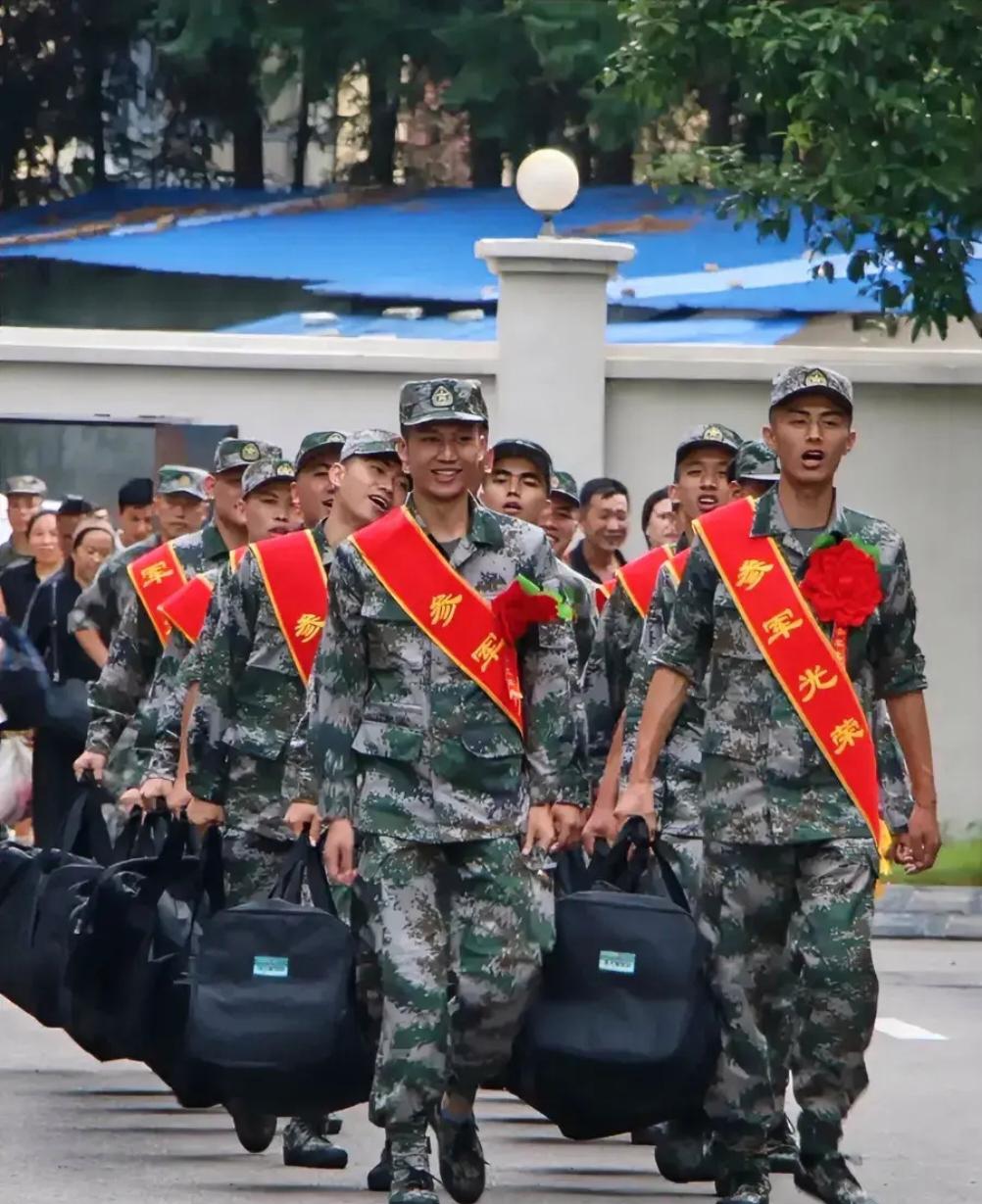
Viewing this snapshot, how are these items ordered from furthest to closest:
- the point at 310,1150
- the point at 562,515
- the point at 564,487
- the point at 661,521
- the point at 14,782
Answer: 1. the point at 14,782
2. the point at 661,521
3. the point at 564,487
4. the point at 562,515
5. the point at 310,1150

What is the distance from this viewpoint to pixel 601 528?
13.0 metres

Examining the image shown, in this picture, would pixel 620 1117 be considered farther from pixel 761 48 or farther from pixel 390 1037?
pixel 761 48

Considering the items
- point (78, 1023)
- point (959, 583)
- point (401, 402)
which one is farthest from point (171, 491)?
point (959, 583)

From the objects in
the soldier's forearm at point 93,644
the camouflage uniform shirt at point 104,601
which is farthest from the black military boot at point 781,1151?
the soldier's forearm at point 93,644

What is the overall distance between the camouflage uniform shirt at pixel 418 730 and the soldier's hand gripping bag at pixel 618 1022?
341 mm

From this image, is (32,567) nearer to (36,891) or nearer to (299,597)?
(36,891)

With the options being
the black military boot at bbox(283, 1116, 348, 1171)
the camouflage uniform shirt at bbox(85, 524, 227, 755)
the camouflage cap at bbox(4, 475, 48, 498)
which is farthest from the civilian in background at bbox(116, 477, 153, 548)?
the black military boot at bbox(283, 1116, 348, 1171)

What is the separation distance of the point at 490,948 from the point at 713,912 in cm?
55

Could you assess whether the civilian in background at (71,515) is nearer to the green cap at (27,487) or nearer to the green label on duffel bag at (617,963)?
the green cap at (27,487)

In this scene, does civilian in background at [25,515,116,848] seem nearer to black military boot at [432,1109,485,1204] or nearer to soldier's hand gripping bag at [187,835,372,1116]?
soldier's hand gripping bag at [187,835,372,1116]

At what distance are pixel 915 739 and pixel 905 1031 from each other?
4139 millimetres

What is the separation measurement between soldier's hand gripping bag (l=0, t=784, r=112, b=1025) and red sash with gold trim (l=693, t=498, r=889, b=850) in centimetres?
270

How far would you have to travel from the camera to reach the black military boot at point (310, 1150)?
8891 mm

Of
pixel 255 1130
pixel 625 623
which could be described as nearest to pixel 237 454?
pixel 625 623
